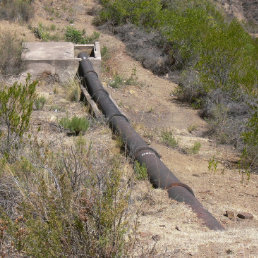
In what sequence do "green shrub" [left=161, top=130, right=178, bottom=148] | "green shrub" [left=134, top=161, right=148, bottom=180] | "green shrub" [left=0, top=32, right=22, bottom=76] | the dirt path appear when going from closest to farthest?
the dirt path < "green shrub" [left=134, top=161, right=148, bottom=180] < "green shrub" [left=161, top=130, right=178, bottom=148] < "green shrub" [left=0, top=32, right=22, bottom=76]

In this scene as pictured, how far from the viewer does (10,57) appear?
36.3 ft

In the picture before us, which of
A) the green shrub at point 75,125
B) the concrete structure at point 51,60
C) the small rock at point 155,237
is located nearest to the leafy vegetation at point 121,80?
the concrete structure at point 51,60

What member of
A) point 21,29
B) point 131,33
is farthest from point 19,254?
point 131,33

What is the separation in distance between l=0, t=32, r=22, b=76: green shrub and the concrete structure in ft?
0.59

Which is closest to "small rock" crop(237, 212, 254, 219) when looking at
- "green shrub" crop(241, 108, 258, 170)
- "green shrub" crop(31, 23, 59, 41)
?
"green shrub" crop(241, 108, 258, 170)

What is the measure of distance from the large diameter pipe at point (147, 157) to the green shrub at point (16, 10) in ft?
21.0

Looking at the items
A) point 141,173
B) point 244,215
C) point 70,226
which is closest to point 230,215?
point 244,215

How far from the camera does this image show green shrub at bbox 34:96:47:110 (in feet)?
29.1

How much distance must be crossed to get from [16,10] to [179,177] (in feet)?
35.7

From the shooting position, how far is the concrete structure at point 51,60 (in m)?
10.8

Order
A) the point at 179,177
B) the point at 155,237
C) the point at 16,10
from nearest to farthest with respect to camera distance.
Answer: the point at 155,237 < the point at 179,177 < the point at 16,10

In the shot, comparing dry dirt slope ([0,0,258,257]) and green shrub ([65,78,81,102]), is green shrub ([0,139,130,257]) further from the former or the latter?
green shrub ([65,78,81,102])

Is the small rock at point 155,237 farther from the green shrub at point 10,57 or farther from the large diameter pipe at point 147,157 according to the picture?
the green shrub at point 10,57

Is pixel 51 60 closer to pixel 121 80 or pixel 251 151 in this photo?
pixel 121 80
